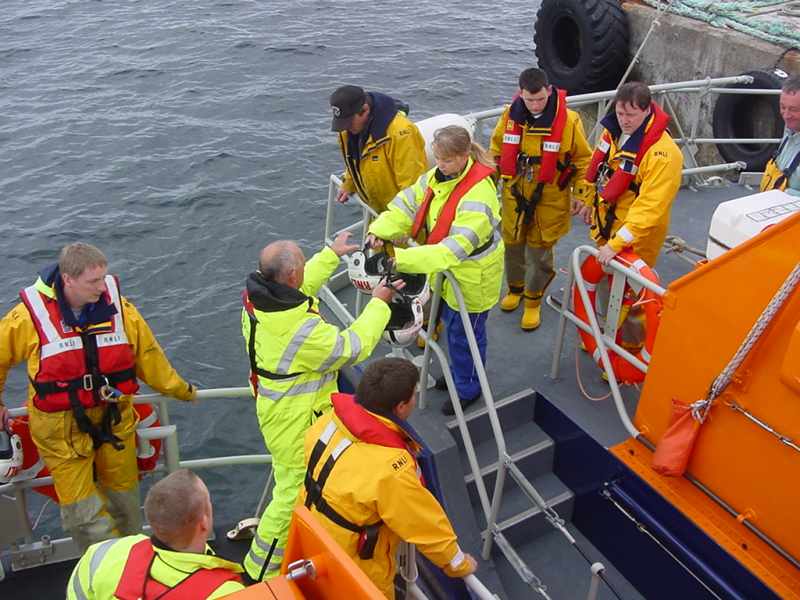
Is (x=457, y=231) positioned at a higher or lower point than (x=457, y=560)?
higher

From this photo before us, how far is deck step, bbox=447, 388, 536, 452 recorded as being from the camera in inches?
183

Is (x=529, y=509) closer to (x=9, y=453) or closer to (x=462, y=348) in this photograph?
(x=462, y=348)

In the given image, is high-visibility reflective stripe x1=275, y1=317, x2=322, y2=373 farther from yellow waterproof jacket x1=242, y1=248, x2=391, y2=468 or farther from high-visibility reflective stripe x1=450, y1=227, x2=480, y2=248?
high-visibility reflective stripe x1=450, y1=227, x2=480, y2=248

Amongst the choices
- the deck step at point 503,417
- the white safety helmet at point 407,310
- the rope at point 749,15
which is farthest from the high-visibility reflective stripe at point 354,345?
the rope at point 749,15

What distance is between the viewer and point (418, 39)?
19188 mm

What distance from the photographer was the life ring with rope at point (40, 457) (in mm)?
4465

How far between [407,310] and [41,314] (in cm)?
198

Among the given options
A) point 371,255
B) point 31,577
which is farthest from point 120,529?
point 371,255

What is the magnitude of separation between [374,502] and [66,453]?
2262 mm

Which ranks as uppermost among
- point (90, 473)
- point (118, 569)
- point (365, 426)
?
point (365, 426)

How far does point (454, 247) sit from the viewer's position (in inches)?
155

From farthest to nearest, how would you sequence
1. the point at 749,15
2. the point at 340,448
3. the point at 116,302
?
the point at 749,15, the point at 116,302, the point at 340,448

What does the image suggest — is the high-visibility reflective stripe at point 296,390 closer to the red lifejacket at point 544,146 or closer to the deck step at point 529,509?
the deck step at point 529,509

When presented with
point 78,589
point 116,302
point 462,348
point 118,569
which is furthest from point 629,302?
point 78,589
